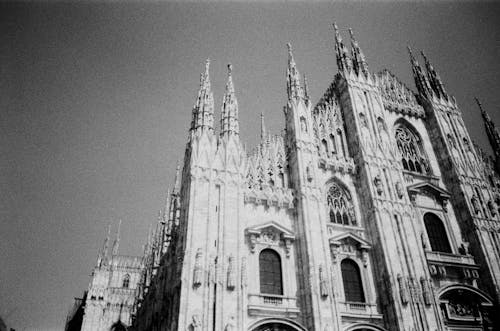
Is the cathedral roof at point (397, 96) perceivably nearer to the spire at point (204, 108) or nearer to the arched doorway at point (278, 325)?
the spire at point (204, 108)

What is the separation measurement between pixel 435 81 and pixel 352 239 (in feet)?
66.9

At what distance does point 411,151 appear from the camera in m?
30.7

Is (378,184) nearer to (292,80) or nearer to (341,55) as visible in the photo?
(292,80)

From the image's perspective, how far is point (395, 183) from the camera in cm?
2630

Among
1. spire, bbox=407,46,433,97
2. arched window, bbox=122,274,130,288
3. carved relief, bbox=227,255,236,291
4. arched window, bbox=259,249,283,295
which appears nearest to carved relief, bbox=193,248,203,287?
carved relief, bbox=227,255,236,291

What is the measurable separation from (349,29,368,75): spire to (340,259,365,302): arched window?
53.7 feet

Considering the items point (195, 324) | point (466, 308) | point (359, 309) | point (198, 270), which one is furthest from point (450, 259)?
point (195, 324)

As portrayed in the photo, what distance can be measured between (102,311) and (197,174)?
36347 mm

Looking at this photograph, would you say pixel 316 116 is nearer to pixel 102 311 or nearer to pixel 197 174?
pixel 197 174

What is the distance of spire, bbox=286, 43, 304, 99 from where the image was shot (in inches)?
1091

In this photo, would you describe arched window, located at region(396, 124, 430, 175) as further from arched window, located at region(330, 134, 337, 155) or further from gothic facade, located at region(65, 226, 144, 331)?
gothic facade, located at region(65, 226, 144, 331)

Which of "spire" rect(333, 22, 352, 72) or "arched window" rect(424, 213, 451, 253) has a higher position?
"spire" rect(333, 22, 352, 72)

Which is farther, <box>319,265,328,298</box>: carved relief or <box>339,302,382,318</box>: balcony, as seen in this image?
<box>339,302,382,318</box>: balcony

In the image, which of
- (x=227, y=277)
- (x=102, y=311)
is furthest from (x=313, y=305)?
(x=102, y=311)
